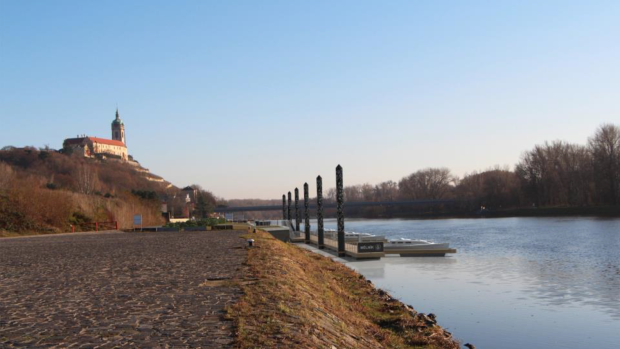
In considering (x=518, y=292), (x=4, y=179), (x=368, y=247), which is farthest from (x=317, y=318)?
(x=4, y=179)

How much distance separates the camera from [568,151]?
108188 millimetres

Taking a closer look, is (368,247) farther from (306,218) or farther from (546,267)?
(306,218)

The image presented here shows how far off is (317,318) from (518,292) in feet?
43.4

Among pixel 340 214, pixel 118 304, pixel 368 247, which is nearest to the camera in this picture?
pixel 118 304

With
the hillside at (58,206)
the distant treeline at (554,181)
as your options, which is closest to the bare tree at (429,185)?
the distant treeline at (554,181)

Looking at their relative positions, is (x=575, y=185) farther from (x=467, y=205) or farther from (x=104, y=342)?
(x=104, y=342)

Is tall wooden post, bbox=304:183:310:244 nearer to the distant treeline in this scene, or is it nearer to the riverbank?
the riverbank

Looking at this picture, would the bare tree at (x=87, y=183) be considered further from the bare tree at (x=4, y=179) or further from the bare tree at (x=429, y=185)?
the bare tree at (x=429, y=185)

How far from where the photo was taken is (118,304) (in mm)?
11812

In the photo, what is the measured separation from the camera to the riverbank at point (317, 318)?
9.29m

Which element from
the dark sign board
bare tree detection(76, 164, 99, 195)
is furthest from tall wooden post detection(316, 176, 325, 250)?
bare tree detection(76, 164, 99, 195)

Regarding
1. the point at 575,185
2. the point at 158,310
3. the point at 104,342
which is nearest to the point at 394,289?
the point at 158,310

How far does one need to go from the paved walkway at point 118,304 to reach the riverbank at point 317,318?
1.63 feet

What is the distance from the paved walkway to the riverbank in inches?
19.5
